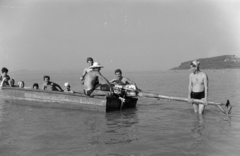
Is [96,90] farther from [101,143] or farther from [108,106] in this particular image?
[101,143]

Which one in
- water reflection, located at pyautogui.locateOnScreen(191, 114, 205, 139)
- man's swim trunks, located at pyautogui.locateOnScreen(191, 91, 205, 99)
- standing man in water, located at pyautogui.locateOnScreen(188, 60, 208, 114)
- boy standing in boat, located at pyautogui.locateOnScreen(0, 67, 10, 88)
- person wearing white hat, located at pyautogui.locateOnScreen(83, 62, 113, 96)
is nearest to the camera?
water reflection, located at pyautogui.locateOnScreen(191, 114, 205, 139)

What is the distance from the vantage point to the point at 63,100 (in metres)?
12.7

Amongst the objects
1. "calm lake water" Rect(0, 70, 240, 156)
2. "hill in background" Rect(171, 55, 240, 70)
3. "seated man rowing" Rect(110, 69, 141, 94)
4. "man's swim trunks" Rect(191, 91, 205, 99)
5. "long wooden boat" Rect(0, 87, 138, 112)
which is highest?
"hill in background" Rect(171, 55, 240, 70)

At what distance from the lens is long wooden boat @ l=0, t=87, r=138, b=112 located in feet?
38.1

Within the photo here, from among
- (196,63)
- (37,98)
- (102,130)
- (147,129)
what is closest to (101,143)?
(102,130)

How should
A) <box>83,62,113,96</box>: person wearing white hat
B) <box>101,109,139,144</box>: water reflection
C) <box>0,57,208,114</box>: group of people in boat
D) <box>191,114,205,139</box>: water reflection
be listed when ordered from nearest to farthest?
1. <box>101,109,139,144</box>: water reflection
2. <box>191,114,205,139</box>: water reflection
3. <box>0,57,208,114</box>: group of people in boat
4. <box>83,62,113,96</box>: person wearing white hat

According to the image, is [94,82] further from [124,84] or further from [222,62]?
[222,62]

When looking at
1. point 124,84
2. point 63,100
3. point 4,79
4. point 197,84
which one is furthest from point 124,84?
point 4,79

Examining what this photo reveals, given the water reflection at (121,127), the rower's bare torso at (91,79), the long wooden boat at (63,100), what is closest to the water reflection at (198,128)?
the water reflection at (121,127)

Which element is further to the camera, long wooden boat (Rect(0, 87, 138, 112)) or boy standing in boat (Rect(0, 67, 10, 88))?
boy standing in boat (Rect(0, 67, 10, 88))

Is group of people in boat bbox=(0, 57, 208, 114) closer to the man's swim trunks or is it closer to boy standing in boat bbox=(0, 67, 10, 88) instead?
the man's swim trunks

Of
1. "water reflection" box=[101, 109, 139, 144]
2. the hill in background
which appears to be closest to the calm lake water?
"water reflection" box=[101, 109, 139, 144]

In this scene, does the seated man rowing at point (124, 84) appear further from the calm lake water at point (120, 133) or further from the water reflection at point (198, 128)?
the water reflection at point (198, 128)

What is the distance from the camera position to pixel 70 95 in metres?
12.4
